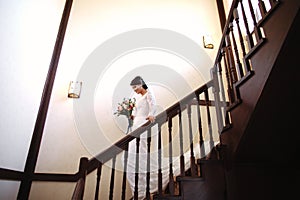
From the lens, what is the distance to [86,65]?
12.1 ft

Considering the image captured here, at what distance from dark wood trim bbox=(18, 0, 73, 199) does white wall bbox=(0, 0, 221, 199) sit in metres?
0.07

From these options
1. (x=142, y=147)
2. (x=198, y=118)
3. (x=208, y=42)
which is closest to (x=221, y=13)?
(x=208, y=42)

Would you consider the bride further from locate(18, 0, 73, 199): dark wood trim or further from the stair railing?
locate(18, 0, 73, 199): dark wood trim

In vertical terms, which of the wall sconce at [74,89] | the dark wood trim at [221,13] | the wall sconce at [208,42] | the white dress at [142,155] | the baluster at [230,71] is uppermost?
the dark wood trim at [221,13]

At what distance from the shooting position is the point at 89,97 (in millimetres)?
3502

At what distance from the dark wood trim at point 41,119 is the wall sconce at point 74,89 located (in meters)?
0.28

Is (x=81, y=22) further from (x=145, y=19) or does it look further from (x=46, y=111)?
(x=46, y=111)

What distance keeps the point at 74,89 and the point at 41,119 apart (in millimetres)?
634

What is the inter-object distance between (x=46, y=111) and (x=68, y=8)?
1.93 m

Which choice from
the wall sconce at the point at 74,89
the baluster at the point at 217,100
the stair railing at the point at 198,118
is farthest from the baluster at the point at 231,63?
the wall sconce at the point at 74,89

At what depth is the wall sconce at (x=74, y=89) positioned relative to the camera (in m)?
3.41

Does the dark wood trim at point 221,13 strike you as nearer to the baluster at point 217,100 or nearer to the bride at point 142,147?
the baluster at point 217,100

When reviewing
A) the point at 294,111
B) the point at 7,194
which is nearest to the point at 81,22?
the point at 7,194

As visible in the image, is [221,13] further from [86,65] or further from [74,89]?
[74,89]
